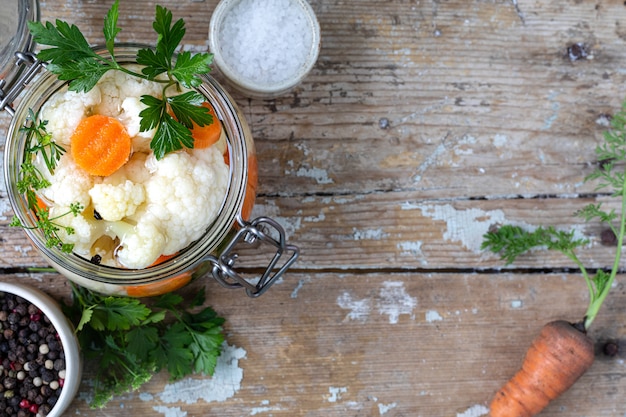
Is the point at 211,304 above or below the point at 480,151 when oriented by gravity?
below

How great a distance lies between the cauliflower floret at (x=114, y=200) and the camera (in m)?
0.80

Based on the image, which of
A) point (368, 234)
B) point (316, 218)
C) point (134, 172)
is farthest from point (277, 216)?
point (134, 172)

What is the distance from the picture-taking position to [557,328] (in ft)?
3.91

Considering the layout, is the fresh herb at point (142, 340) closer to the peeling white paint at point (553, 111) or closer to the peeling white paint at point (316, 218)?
the peeling white paint at point (316, 218)

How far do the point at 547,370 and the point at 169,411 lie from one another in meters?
0.72

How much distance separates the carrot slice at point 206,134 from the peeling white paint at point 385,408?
660 mm

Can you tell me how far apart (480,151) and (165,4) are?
675 mm

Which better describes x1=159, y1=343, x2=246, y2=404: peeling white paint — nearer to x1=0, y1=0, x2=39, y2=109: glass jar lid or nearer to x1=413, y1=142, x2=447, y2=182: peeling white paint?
x1=413, y1=142, x2=447, y2=182: peeling white paint

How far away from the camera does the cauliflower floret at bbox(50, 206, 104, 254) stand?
32.2 inches

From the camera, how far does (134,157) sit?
2.88 ft

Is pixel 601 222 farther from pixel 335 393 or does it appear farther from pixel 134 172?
pixel 134 172

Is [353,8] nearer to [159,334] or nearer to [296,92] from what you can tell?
[296,92]

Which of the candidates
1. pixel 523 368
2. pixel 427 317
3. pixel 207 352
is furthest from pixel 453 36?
pixel 207 352

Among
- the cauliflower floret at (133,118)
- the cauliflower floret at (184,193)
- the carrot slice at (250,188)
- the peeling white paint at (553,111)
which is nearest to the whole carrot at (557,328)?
the peeling white paint at (553,111)
